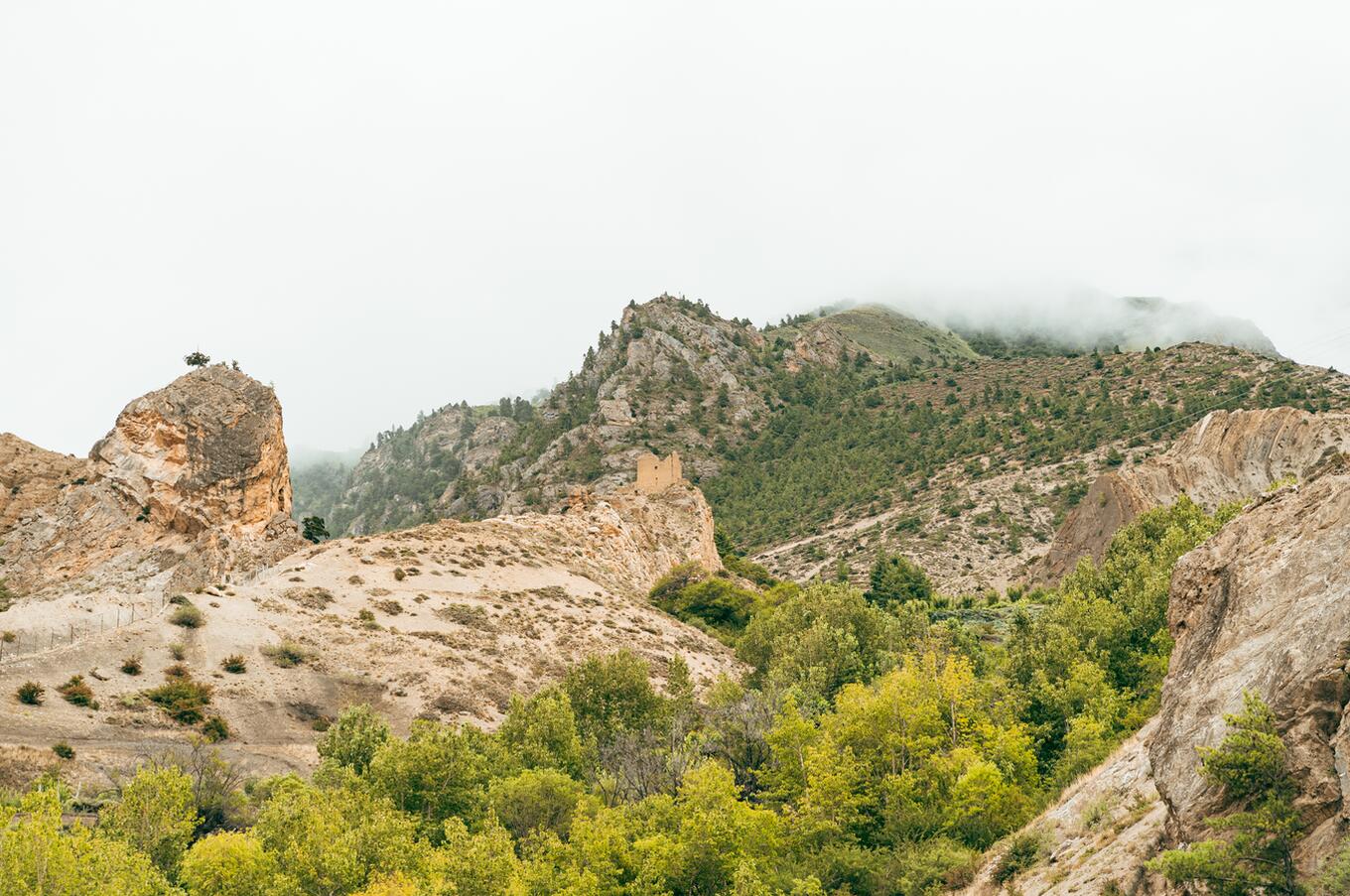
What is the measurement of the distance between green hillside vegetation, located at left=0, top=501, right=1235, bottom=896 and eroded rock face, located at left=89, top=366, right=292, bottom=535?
54447 millimetres

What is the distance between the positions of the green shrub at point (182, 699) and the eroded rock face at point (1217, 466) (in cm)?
5446

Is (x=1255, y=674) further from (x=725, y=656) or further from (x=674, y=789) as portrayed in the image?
(x=725, y=656)

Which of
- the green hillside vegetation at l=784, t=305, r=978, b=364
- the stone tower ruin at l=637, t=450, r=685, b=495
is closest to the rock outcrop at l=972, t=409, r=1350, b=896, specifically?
the stone tower ruin at l=637, t=450, r=685, b=495

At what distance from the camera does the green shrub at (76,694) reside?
143ft

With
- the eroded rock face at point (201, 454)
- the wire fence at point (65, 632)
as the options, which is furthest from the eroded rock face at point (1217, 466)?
the eroded rock face at point (201, 454)

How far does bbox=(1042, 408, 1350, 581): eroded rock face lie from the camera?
6594 cm

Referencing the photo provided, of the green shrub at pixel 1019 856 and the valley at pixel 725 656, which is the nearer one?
the valley at pixel 725 656

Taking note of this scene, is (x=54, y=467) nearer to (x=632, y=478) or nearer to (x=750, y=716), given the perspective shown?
(x=632, y=478)

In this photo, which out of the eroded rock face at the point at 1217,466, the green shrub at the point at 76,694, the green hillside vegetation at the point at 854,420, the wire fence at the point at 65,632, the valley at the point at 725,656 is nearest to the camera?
the valley at the point at 725,656

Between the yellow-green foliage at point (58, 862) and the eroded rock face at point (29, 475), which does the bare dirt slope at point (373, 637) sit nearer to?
the yellow-green foliage at point (58, 862)

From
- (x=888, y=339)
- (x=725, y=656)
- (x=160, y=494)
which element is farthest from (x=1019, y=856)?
(x=888, y=339)

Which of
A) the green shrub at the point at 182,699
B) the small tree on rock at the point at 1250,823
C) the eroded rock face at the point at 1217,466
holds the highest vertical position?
the eroded rock face at the point at 1217,466

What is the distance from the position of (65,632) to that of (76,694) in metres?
19.3

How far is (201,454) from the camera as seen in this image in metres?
90.9
